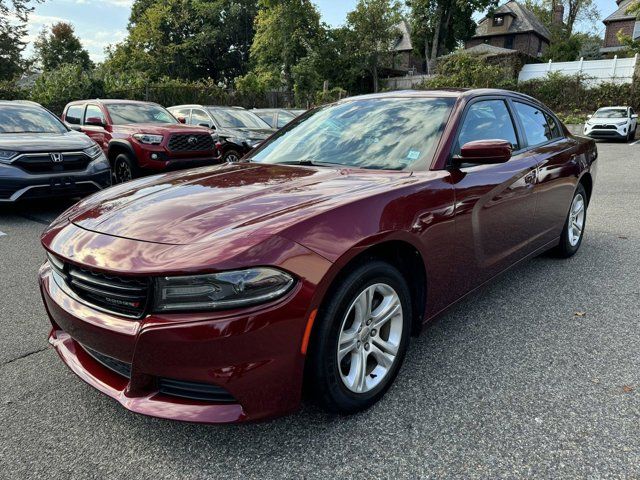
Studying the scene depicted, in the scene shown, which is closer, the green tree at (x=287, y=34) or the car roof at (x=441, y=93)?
the car roof at (x=441, y=93)

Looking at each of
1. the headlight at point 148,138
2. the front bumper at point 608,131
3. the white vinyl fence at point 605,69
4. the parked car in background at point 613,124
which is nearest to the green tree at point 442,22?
the white vinyl fence at point 605,69

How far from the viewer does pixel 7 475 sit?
73.9 inches

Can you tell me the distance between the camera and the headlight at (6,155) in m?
6.06

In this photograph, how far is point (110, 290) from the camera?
1.89m

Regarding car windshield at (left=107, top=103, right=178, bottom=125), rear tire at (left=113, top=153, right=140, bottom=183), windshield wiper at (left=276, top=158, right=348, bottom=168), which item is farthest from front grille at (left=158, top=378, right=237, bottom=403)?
car windshield at (left=107, top=103, right=178, bottom=125)

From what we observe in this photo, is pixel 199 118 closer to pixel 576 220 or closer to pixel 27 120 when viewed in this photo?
pixel 27 120

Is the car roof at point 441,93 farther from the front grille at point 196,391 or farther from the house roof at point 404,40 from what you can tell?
the house roof at point 404,40

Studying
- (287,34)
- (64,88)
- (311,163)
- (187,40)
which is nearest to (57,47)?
(187,40)

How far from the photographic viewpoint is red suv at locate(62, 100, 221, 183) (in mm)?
8133

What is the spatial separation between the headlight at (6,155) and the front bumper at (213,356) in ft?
17.3

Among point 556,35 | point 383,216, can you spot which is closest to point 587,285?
point 383,216

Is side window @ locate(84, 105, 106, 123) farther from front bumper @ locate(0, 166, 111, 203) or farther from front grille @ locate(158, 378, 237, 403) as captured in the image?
front grille @ locate(158, 378, 237, 403)

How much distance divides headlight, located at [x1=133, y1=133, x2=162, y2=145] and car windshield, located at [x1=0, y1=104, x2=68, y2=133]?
1.13 meters

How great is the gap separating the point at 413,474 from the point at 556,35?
63.6m
